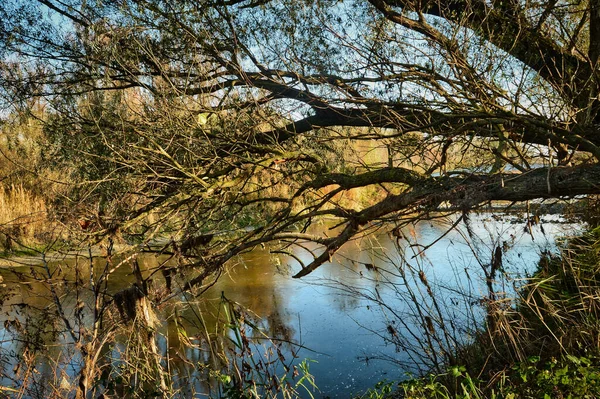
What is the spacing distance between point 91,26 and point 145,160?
1.62 meters

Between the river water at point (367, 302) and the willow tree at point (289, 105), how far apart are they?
2.67 ft

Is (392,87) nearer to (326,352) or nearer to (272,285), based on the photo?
(326,352)

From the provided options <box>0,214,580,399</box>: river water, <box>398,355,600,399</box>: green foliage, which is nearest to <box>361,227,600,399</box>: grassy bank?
<box>398,355,600,399</box>: green foliage

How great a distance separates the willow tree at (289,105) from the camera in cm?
385

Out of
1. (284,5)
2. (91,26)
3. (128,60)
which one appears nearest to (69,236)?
(128,60)

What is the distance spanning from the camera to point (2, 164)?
13.4m

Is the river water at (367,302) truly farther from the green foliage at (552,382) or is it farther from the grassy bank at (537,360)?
the green foliage at (552,382)

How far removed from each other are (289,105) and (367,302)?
191 inches

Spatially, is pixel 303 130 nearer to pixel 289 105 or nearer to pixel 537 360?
pixel 289 105

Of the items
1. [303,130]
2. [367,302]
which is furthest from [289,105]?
[367,302]

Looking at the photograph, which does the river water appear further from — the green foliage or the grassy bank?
the green foliage

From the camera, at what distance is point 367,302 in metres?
9.11

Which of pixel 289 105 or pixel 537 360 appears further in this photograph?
pixel 289 105

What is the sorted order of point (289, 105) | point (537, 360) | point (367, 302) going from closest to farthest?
point (537, 360), point (289, 105), point (367, 302)
